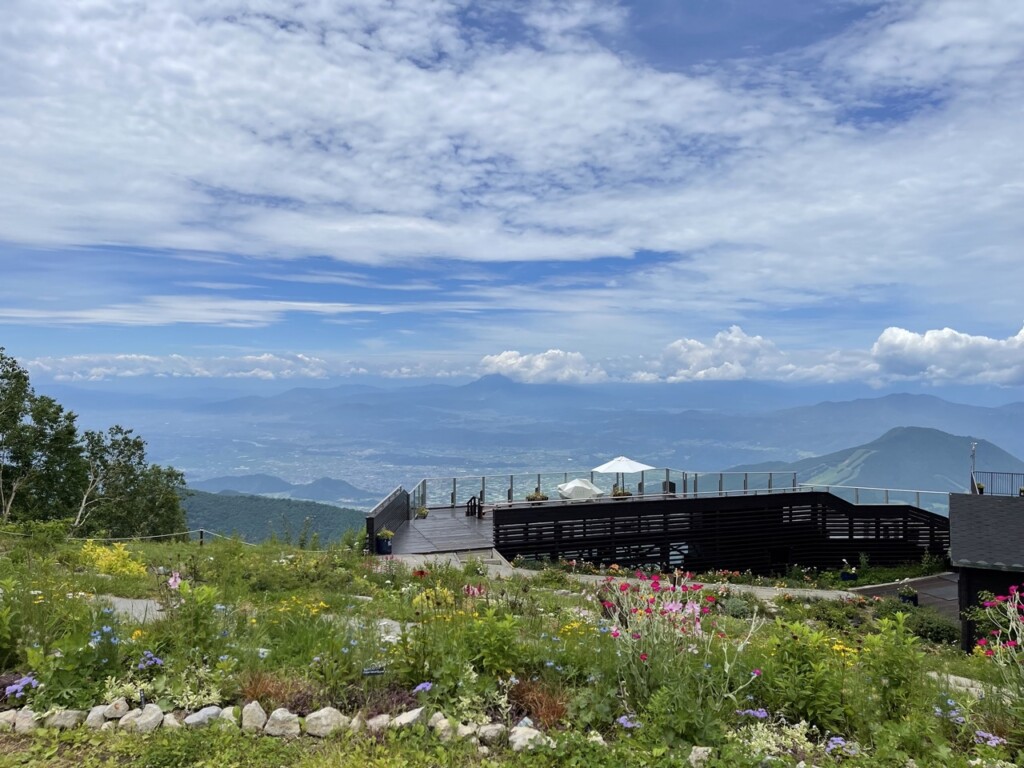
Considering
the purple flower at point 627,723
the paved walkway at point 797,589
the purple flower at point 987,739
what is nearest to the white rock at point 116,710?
the purple flower at point 627,723

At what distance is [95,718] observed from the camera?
15.4 feet

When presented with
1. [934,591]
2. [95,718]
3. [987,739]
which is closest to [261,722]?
[95,718]

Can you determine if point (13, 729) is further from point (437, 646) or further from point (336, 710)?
point (437, 646)

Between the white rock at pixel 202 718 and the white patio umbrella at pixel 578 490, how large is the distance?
19218 millimetres

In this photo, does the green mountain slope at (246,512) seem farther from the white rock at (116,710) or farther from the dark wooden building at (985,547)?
the white rock at (116,710)

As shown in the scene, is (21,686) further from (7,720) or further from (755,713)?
(755,713)

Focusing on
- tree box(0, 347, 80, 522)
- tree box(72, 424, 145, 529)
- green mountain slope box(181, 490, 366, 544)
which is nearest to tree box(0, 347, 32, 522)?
tree box(0, 347, 80, 522)

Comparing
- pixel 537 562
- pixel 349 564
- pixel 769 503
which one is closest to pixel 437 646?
pixel 349 564

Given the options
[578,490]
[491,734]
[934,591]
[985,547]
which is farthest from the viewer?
[578,490]

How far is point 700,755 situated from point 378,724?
213 centimetres

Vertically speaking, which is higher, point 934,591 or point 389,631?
point 389,631

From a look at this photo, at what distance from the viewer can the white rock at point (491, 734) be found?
444 cm

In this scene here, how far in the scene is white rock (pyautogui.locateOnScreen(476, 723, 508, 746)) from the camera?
4443mm

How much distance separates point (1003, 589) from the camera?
16031mm
